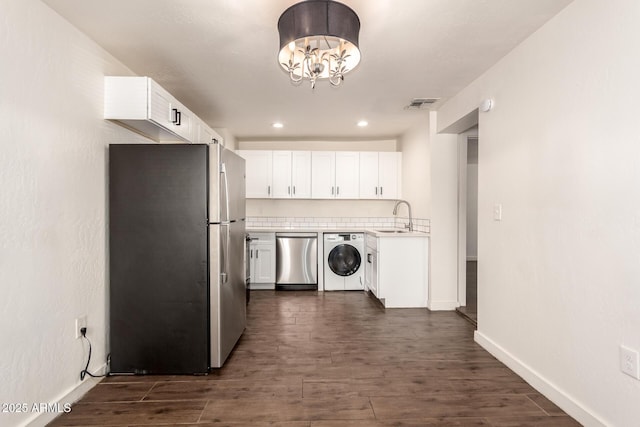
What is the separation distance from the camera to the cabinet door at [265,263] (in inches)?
190

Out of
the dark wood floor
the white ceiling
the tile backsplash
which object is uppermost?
the white ceiling

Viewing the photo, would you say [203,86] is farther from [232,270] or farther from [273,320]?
[273,320]

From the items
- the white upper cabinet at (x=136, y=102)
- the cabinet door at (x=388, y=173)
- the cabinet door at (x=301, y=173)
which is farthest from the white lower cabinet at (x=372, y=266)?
the white upper cabinet at (x=136, y=102)

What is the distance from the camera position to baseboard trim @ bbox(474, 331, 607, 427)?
1.81m

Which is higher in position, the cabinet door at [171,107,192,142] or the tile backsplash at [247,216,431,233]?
the cabinet door at [171,107,192,142]

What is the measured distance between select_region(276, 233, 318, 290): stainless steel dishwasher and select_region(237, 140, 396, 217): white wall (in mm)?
776

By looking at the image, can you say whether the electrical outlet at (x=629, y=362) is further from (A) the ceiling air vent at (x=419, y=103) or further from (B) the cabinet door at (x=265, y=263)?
(B) the cabinet door at (x=265, y=263)

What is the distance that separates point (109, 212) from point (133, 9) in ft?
4.30

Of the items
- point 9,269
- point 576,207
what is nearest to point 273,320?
point 9,269

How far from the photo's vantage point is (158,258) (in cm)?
238

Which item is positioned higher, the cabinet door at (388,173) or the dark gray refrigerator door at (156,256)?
the cabinet door at (388,173)

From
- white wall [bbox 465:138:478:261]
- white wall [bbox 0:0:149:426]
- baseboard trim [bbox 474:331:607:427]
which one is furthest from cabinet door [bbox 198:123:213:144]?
white wall [bbox 465:138:478:261]

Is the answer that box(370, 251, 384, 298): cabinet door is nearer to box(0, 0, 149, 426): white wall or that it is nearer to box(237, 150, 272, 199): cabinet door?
box(237, 150, 272, 199): cabinet door

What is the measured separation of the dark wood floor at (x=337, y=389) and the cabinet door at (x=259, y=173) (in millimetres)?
2422
